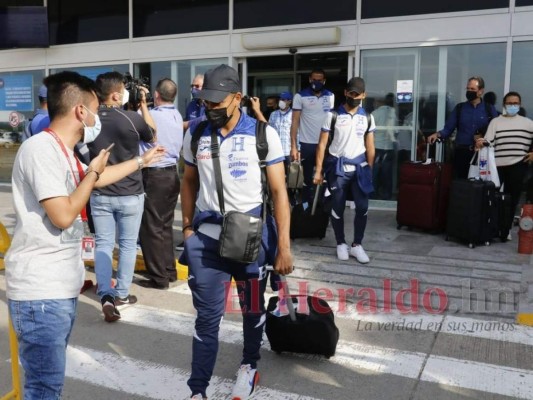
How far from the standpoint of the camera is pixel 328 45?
9141 millimetres

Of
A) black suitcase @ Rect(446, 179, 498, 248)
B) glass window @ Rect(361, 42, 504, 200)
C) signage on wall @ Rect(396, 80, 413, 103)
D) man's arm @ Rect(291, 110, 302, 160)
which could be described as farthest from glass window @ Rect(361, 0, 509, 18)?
black suitcase @ Rect(446, 179, 498, 248)

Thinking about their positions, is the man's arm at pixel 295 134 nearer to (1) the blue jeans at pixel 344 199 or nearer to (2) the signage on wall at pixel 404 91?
(1) the blue jeans at pixel 344 199

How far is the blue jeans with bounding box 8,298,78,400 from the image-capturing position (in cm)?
223

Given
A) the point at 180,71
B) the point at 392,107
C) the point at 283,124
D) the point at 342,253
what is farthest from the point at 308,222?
the point at 180,71

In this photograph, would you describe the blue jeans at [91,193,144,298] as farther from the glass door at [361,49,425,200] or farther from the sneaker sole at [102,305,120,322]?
the glass door at [361,49,425,200]

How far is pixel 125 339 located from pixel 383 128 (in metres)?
6.35

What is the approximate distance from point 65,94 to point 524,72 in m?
7.62

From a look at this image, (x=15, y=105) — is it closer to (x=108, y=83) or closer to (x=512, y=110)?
(x=108, y=83)

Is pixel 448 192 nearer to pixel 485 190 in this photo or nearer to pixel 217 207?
pixel 485 190

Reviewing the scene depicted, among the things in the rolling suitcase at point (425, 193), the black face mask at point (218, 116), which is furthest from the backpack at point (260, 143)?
the rolling suitcase at point (425, 193)

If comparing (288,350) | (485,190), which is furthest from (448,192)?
(288,350)

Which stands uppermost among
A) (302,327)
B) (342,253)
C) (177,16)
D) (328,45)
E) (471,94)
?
(177,16)

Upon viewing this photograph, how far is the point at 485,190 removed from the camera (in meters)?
6.42

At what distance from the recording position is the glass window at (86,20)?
437 inches
